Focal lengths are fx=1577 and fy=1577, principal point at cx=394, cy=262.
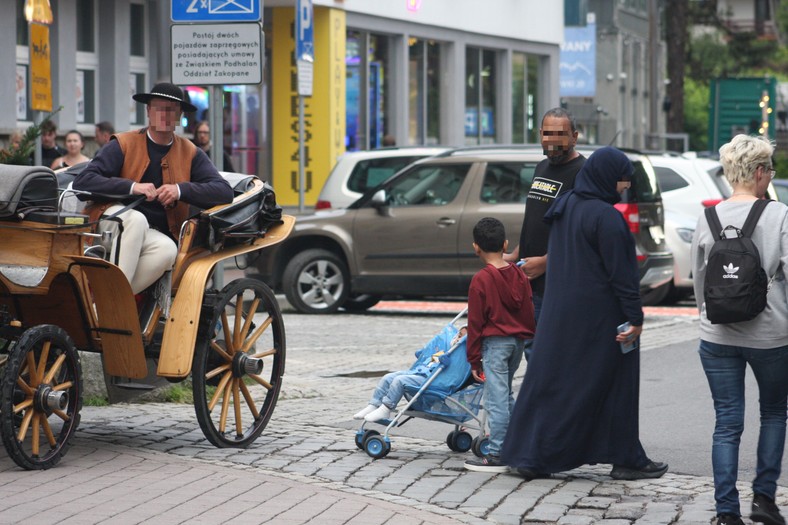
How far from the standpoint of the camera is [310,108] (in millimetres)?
27266

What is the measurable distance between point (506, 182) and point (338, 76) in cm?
1167

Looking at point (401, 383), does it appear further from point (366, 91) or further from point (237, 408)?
point (366, 91)

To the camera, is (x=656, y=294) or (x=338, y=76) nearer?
(x=656, y=294)

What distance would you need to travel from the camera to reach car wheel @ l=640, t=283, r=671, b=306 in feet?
60.2

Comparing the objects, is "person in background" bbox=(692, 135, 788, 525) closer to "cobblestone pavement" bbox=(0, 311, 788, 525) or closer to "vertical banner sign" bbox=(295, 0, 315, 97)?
"cobblestone pavement" bbox=(0, 311, 788, 525)

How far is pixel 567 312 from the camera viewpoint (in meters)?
7.36

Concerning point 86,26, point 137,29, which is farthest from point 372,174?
point 137,29

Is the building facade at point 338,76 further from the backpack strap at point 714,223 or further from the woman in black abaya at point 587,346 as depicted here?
the backpack strap at point 714,223

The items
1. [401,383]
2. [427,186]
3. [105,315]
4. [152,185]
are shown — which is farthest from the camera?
[427,186]

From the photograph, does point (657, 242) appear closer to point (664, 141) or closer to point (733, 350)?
point (733, 350)

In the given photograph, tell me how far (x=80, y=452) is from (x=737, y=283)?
3.42m

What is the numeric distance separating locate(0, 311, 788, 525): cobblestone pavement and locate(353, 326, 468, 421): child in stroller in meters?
0.24

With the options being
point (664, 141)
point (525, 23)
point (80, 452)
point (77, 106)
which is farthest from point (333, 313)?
point (664, 141)

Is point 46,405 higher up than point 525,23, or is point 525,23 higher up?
point 525,23
